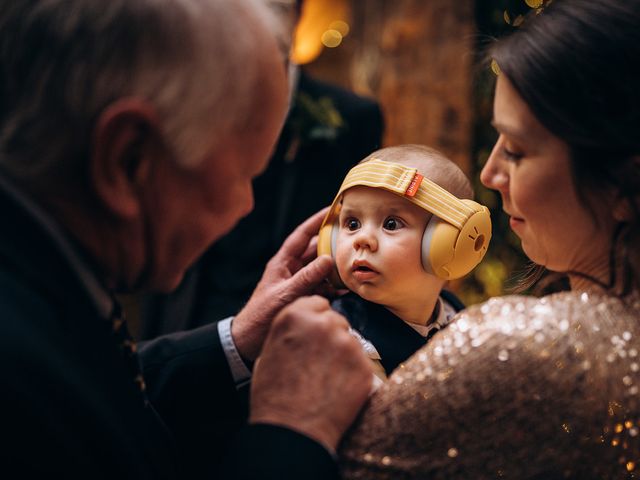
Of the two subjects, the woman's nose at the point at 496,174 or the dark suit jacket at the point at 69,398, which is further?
the woman's nose at the point at 496,174

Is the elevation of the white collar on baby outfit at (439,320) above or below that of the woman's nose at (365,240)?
below

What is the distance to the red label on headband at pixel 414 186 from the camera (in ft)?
4.32

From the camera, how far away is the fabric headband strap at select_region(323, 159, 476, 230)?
1.32m

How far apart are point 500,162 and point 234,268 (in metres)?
1.62

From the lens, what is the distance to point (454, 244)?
1.32 metres

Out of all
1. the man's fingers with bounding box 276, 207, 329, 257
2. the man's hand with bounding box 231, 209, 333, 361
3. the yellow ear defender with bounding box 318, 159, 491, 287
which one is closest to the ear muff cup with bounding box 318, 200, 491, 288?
the yellow ear defender with bounding box 318, 159, 491, 287

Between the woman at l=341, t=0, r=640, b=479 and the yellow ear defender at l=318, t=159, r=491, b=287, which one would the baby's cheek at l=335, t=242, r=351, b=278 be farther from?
the woman at l=341, t=0, r=640, b=479

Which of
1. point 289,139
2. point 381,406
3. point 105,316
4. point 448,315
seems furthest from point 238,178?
point 289,139

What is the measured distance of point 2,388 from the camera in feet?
2.57

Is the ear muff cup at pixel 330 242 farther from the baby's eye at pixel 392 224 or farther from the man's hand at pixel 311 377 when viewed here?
the man's hand at pixel 311 377

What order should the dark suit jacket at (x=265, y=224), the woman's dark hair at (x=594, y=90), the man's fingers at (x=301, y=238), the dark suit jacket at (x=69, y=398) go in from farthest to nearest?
the dark suit jacket at (x=265, y=224), the man's fingers at (x=301, y=238), the woman's dark hair at (x=594, y=90), the dark suit jacket at (x=69, y=398)

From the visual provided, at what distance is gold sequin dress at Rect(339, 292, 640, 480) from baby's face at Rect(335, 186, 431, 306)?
0.36 metres

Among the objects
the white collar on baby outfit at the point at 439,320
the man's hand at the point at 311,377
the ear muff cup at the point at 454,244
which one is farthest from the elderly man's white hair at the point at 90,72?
the white collar on baby outfit at the point at 439,320

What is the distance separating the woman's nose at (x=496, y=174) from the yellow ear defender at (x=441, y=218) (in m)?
0.11
